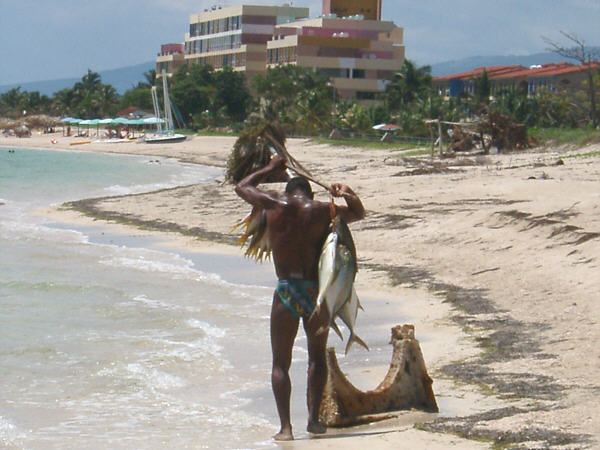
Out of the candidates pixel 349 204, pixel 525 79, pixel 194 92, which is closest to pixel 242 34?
pixel 194 92

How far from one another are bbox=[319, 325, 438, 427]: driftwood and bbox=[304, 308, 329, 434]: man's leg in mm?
225

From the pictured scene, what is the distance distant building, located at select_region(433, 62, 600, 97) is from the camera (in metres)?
74.8

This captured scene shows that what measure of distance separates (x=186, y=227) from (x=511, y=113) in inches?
1270

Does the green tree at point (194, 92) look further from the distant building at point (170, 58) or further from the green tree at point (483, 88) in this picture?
the green tree at point (483, 88)

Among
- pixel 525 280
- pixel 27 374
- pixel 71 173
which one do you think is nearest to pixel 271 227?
pixel 27 374

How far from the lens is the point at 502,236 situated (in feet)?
48.4

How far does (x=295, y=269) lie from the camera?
628 cm

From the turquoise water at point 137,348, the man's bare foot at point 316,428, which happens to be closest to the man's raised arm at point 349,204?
the man's bare foot at point 316,428

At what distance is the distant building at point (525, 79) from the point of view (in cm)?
7479

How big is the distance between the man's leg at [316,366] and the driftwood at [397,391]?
8.9 inches

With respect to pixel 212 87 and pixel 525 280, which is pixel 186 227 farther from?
pixel 212 87

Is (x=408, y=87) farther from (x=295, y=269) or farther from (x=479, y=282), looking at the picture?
(x=295, y=269)

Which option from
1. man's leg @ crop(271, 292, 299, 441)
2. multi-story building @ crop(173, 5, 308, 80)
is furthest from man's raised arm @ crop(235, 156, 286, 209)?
multi-story building @ crop(173, 5, 308, 80)

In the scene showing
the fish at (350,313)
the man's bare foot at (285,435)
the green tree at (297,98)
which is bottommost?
the man's bare foot at (285,435)
